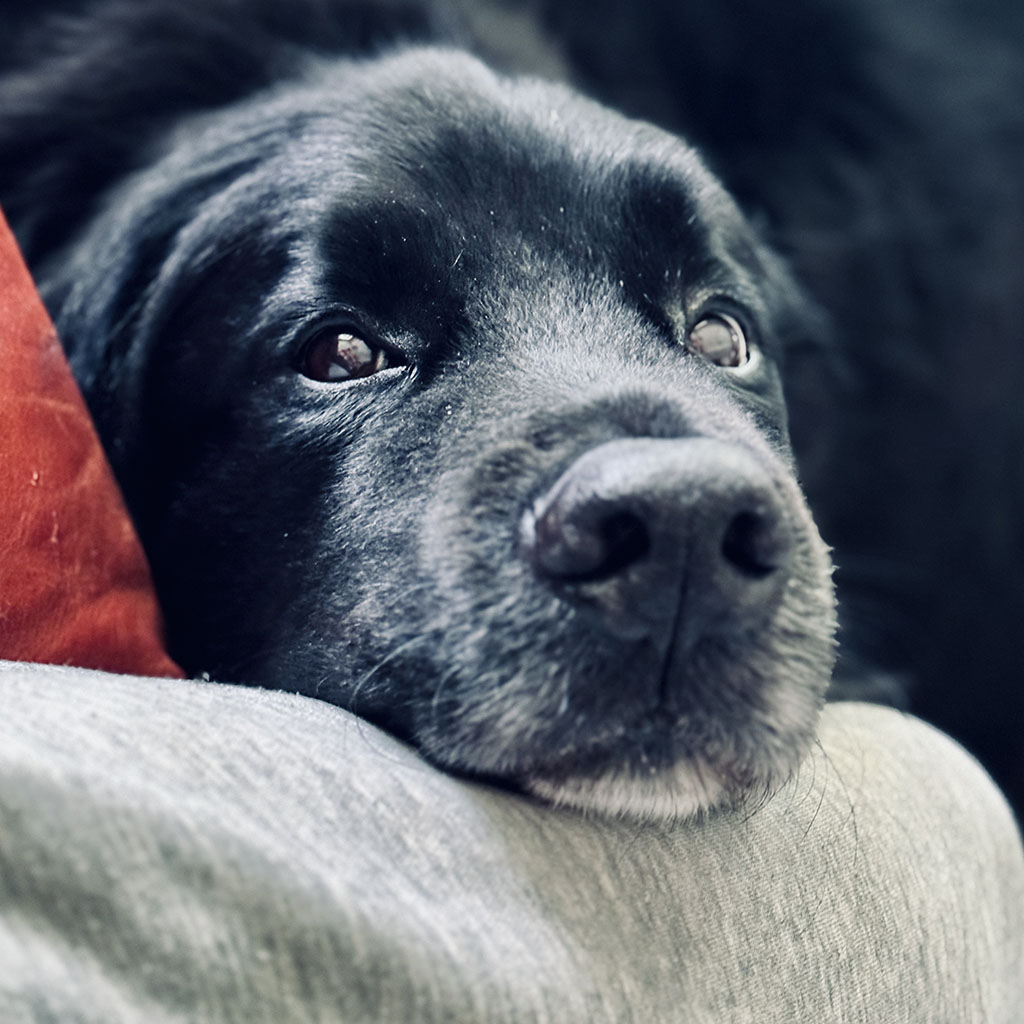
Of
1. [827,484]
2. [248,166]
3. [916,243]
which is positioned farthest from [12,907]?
[916,243]

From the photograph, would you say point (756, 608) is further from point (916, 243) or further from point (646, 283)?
point (916, 243)

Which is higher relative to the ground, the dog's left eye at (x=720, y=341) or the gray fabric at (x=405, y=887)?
the dog's left eye at (x=720, y=341)

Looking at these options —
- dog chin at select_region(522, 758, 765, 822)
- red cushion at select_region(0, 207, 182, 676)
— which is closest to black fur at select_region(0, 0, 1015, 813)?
dog chin at select_region(522, 758, 765, 822)

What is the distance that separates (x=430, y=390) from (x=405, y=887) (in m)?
0.60

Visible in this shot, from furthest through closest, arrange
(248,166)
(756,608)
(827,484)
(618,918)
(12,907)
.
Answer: (827,484), (248,166), (756,608), (618,918), (12,907)

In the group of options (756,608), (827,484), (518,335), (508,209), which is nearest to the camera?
(756,608)

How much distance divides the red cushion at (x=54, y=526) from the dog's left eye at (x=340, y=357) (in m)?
0.26

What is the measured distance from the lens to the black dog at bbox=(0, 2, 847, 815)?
0.86 m

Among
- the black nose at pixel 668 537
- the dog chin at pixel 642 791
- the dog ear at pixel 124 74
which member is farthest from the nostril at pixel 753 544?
the dog ear at pixel 124 74

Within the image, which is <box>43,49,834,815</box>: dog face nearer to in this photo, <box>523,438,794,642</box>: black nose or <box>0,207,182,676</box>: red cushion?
<box>523,438,794,642</box>: black nose

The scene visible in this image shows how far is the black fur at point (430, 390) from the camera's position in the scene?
0.89 metres

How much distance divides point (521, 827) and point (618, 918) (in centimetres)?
9

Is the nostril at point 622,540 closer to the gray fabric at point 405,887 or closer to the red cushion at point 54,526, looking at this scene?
the gray fabric at point 405,887

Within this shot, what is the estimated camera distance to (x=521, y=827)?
78 centimetres
